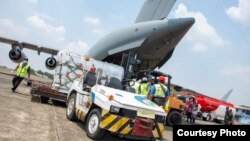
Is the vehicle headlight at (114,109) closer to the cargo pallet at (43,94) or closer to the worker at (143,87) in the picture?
the worker at (143,87)

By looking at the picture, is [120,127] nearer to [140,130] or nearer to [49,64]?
[140,130]

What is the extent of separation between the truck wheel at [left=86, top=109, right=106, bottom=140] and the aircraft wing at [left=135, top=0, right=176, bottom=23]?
9.81m

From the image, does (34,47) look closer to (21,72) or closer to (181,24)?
(21,72)

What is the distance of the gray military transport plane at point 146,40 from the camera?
15562 mm

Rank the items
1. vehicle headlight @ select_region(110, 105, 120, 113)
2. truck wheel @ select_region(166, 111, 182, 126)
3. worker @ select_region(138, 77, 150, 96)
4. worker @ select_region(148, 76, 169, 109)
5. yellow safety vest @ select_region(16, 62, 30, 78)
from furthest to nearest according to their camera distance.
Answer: truck wheel @ select_region(166, 111, 182, 126), yellow safety vest @ select_region(16, 62, 30, 78), worker @ select_region(138, 77, 150, 96), worker @ select_region(148, 76, 169, 109), vehicle headlight @ select_region(110, 105, 120, 113)

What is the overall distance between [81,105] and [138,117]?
92.6 inches

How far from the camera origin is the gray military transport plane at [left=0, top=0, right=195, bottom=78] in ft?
51.1

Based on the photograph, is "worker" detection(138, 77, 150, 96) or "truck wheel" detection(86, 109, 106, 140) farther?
"worker" detection(138, 77, 150, 96)

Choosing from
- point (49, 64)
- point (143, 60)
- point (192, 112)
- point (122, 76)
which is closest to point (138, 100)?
point (122, 76)

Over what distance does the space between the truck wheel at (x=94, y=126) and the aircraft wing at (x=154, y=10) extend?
9814mm

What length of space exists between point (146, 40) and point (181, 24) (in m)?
2.17

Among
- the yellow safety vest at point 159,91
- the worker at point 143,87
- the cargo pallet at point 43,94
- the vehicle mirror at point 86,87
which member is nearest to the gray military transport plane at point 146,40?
the worker at point 143,87

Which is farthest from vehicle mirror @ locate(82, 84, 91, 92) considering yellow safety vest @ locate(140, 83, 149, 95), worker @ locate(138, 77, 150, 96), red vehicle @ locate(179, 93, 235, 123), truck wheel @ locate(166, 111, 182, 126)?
red vehicle @ locate(179, 93, 235, 123)

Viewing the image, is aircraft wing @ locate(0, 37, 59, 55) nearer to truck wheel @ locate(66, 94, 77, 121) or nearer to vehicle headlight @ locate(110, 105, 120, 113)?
truck wheel @ locate(66, 94, 77, 121)
